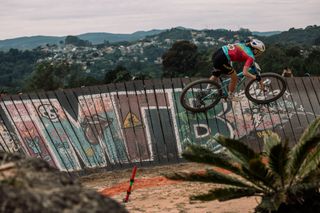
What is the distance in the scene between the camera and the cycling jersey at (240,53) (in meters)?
18.3

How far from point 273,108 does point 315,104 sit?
205 centimetres

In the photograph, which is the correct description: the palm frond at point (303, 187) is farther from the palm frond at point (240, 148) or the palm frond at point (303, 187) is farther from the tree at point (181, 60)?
the tree at point (181, 60)

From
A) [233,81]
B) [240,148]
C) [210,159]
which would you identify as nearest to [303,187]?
[240,148]

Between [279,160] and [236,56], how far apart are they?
24.1ft

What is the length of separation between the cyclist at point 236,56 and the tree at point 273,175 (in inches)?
248

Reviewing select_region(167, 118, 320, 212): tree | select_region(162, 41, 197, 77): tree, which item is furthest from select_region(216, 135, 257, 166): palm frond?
select_region(162, 41, 197, 77): tree

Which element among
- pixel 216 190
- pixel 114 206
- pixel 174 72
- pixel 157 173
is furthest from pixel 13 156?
pixel 174 72

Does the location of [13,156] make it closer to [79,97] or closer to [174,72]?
[79,97]

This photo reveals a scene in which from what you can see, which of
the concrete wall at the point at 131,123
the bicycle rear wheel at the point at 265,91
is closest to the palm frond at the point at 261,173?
the bicycle rear wheel at the point at 265,91

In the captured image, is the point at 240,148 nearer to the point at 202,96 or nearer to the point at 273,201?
the point at 273,201

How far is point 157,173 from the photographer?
2469cm

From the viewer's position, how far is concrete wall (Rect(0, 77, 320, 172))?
25.4 metres

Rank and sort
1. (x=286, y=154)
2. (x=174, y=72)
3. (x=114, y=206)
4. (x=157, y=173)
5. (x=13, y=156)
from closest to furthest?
(x=114, y=206) < (x=13, y=156) < (x=286, y=154) < (x=157, y=173) < (x=174, y=72)

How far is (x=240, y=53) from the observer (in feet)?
60.1
